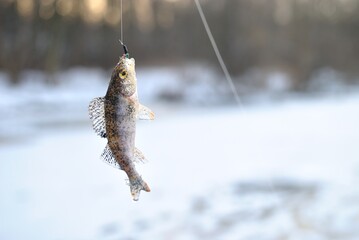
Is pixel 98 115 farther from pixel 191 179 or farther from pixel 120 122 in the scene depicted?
pixel 191 179

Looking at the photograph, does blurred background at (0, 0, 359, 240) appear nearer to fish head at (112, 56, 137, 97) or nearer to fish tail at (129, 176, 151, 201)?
fish tail at (129, 176, 151, 201)

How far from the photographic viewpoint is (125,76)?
6.40 ft

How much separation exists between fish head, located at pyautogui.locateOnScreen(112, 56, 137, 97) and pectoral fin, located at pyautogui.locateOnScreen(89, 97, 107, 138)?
0.10 metres

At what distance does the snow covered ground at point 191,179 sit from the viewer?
25.8 feet

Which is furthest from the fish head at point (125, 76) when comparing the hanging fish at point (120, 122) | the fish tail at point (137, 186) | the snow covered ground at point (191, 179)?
the snow covered ground at point (191, 179)

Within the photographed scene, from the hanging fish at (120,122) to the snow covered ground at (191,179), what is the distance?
555cm

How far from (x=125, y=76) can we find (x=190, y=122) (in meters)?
15.5

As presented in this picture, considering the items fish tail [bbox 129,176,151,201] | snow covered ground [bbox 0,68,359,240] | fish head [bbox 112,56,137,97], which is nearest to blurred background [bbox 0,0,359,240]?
snow covered ground [bbox 0,68,359,240]

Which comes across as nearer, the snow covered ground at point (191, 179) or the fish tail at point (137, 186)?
the fish tail at point (137, 186)

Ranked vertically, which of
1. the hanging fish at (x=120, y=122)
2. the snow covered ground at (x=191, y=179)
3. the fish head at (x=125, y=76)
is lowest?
the hanging fish at (x=120, y=122)

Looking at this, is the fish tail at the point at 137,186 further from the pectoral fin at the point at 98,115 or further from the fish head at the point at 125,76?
the fish head at the point at 125,76

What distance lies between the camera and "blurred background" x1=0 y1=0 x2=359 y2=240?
27.4 feet

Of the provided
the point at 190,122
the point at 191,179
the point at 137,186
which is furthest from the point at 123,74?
the point at 190,122

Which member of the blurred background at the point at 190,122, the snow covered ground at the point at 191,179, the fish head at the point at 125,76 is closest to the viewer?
the fish head at the point at 125,76
